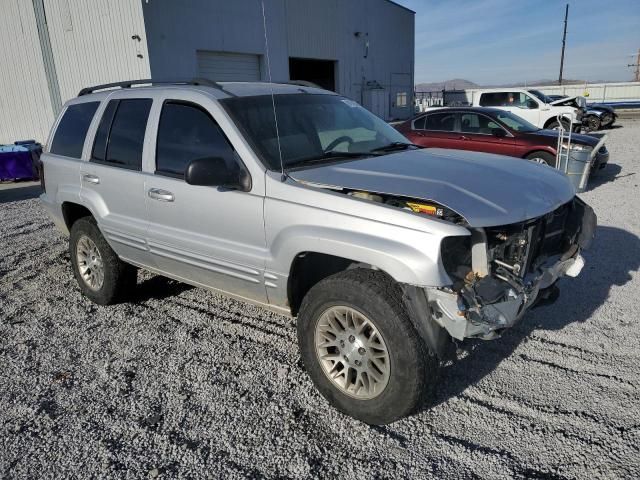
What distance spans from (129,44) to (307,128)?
44.9 ft

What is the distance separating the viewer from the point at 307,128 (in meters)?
3.74

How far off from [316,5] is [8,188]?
17.4 meters

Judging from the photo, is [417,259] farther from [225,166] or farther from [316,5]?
[316,5]

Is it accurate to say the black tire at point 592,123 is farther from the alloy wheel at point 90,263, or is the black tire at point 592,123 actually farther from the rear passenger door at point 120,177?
the alloy wheel at point 90,263

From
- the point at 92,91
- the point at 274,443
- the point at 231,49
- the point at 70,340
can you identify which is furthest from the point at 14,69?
the point at 274,443

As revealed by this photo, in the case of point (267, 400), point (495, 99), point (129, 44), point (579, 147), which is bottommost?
point (267, 400)

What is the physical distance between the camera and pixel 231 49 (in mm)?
17500

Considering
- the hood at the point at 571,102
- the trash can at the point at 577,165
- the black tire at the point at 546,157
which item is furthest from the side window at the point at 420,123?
the hood at the point at 571,102

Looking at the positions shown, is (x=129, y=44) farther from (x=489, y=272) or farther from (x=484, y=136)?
(x=489, y=272)

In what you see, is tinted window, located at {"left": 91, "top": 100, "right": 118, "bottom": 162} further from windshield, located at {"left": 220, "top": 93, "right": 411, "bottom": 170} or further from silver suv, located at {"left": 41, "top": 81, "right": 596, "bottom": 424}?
windshield, located at {"left": 220, "top": 93, "right": 411, "bottom": 170}

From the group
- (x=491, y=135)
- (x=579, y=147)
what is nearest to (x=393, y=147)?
(x=579, y=147)

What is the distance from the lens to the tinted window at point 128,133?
158 inches

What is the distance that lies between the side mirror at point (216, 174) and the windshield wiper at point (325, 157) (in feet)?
1.05

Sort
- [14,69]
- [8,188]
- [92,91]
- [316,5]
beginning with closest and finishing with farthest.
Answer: [92,91], [8,188], [14,69], [316,5]
